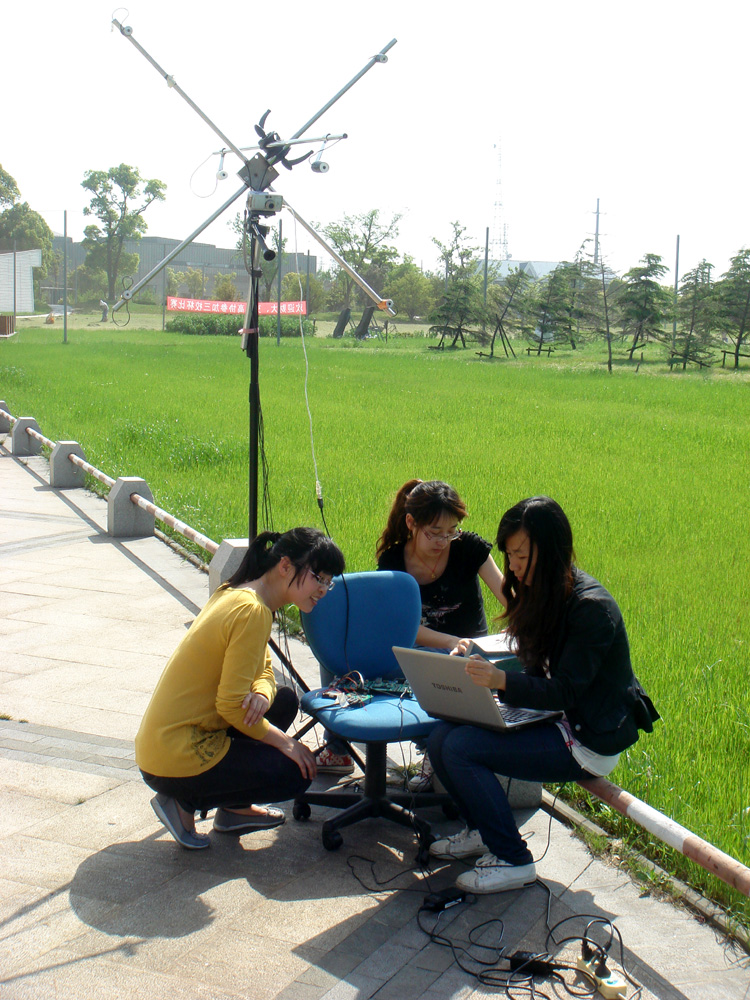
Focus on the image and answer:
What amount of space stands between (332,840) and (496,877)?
2.18 ft

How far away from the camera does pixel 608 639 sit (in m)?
3.36

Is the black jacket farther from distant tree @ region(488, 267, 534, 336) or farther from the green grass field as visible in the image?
distant tree @ region(488, 267, 534, 336)

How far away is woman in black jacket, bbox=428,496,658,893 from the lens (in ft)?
11.0

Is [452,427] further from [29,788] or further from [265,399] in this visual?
[29,788]

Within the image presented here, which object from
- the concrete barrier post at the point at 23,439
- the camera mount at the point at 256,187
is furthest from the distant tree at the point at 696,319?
the camera mount at the point at 256,187

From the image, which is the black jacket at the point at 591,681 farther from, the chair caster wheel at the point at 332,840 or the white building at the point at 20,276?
the white building at the point at 20,276

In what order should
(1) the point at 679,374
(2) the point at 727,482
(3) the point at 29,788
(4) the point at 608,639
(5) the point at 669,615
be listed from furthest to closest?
(1) the point at 679,374
(2) the point at 727,482
(5) the point at 669,615
(3) the point at 29,788
(4) the point at 608,639

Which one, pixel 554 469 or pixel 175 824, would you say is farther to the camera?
pixel 554 469

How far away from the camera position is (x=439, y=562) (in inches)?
183

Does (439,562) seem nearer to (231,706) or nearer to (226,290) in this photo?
(231,706)

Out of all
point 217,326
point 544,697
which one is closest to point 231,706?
point 544,697

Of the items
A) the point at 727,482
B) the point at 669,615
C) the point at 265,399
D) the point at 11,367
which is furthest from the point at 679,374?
the point at 669,615

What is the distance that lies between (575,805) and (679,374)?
3452 cm

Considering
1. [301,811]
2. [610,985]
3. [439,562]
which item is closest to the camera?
[610,985]
